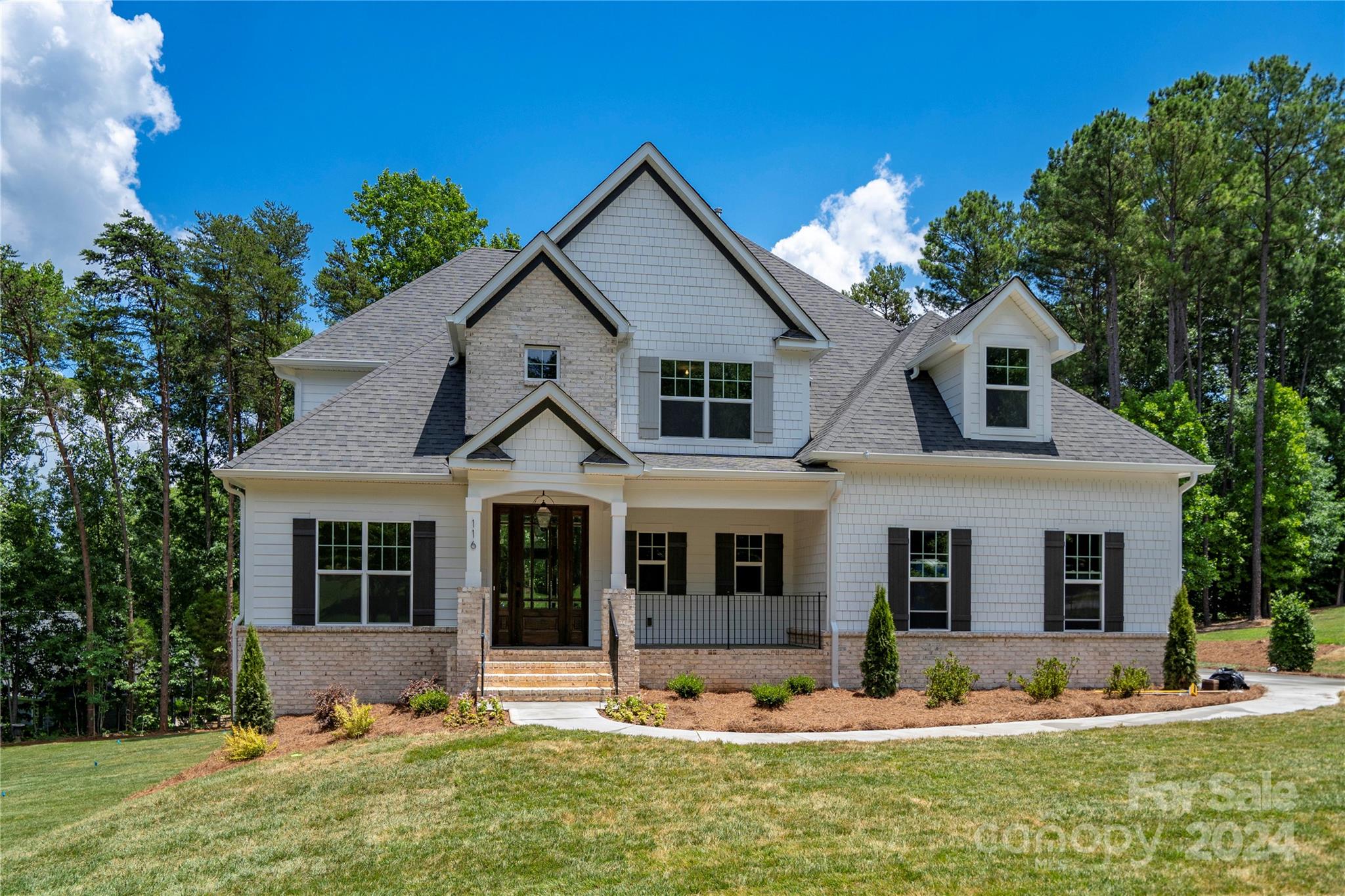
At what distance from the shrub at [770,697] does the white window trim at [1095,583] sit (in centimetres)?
596

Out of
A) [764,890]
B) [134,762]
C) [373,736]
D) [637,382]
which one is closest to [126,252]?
[134,762]

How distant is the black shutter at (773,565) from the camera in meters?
18.4

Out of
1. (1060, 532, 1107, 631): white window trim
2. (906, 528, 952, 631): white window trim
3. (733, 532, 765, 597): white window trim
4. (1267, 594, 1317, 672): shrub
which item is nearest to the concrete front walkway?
(1060, 532, 1107, 631): white window trim

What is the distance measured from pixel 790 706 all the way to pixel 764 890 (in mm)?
7644

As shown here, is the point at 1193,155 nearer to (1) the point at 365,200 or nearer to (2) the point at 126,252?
(1) the point at 365,200

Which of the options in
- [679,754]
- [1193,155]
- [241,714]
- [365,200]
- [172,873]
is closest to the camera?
[172,873]

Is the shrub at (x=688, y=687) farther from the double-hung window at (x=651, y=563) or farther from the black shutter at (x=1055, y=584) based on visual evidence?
the black shutter at (x=1055, y=584)

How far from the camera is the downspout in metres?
16.1

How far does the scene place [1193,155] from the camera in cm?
3058

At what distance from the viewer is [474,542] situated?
1512 centimetres

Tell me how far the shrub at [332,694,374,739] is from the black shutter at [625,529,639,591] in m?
5.88

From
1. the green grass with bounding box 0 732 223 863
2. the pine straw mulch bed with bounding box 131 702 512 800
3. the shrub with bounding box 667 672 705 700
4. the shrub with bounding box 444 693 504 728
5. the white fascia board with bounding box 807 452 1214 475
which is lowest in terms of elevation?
the green grass with bounding box 0 732 223 863

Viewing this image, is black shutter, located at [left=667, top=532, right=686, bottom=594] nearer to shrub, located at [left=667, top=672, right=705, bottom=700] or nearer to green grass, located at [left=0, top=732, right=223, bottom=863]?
shrub, located at [left=667, top=672, right=705, bottom=700]

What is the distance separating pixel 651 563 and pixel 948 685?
5.95 metres
